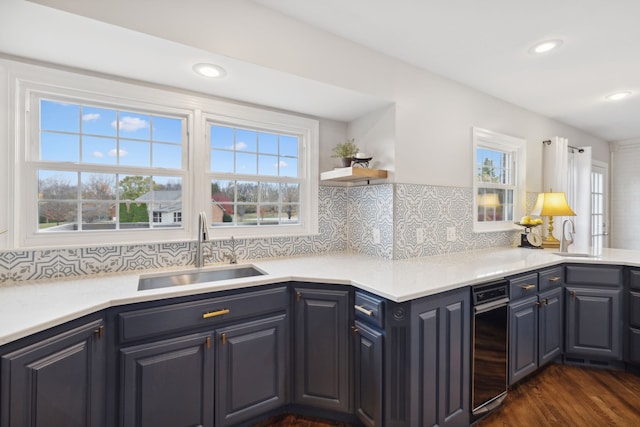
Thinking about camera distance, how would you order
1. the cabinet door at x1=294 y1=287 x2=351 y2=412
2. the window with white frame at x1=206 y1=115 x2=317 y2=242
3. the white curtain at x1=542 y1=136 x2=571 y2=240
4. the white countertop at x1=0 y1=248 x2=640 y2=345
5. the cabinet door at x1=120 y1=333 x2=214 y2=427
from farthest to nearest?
1. the white curtain at x1=542 y1=136 x2=571 y2=240
2. the window with white frame at x1=206 y1=115 x2=317 y2=242
3. the cabinet door at x1=294 y1=287 x2=351 y2=412
4. the cabinet door at x1=120 y1=333 x2=214 y2=427
5. the white countertop at x1=0 y1=248 x2=640 y2=345

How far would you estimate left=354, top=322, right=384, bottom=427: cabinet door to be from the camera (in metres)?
1.53

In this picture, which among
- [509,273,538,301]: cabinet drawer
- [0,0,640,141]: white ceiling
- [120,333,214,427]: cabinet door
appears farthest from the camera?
[509,273,538,301]: cabinet drawer

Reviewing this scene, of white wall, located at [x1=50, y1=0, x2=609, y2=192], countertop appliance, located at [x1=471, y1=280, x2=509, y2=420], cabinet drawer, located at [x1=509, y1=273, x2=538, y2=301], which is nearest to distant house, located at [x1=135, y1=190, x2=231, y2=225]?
white wall, located at [x1=50, y1=0, x2=609, y2=192]

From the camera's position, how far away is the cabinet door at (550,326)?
217cm

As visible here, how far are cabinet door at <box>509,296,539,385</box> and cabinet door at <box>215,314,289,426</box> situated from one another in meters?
1.52

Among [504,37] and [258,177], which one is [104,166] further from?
[504,37]

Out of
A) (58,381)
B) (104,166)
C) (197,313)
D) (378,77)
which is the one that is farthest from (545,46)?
(58,381)

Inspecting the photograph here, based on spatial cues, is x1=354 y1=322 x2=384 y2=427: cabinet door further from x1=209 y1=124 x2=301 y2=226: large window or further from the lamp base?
the lamp base

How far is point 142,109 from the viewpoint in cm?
196

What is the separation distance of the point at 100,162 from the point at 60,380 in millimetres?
1274

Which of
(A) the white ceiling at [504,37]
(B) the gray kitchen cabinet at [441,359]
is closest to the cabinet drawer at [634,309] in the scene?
(B) the gray kitchen cabinet at [441,359]

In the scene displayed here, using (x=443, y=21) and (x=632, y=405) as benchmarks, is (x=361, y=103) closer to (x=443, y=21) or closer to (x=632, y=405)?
(x=443, y=21)

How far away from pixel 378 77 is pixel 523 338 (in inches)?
84.4

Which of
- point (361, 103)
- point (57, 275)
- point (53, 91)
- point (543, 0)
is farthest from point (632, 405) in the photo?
point (53, 91)
